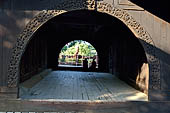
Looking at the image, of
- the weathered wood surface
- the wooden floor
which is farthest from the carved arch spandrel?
the wooden floor

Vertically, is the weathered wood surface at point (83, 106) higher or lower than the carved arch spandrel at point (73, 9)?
lower

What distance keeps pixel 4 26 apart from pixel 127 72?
420 centimetres

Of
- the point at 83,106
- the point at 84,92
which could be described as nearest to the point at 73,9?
the point at 83,106

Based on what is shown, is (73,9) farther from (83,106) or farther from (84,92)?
(84,92)

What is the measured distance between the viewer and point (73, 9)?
3.46m

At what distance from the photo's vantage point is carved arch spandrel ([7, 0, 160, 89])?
131 inches

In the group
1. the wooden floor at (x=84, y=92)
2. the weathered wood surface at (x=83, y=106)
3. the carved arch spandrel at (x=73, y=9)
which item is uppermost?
the carved arch spandrel at (x=73, y=9)

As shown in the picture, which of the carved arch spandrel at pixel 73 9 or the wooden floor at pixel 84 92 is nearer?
the carved arch spandrel at pixel 73 9

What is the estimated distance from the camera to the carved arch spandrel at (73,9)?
332 cm

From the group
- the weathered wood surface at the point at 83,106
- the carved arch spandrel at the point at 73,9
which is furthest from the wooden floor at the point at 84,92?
the carved arch spandrel at the point at 73,9

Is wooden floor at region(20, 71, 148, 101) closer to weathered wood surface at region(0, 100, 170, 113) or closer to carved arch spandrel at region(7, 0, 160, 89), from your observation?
weathered wood surface at region(0, 100, 170, 113)

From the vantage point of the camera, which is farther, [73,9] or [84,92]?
[84,92]

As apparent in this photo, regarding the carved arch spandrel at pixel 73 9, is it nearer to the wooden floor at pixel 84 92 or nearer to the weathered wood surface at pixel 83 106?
the weathered wood surface at pixel 83 106

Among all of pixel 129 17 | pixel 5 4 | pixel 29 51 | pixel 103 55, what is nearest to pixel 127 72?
pixel 129 17
